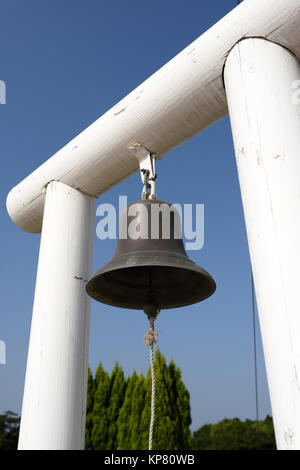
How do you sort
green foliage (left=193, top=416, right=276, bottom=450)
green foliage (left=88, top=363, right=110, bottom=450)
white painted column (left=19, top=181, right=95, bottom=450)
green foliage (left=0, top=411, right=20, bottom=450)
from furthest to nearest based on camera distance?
green foliage (left=193, top=416, right=276, bottom=450) → green foliage (left=0, top=411, right=20, bottom=450) → green foliage (left=88, top=363, right=110, bottom=450) → white painted column (left=19, top=181, right=95, bottom=450)

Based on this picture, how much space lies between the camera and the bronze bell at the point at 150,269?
1633mm

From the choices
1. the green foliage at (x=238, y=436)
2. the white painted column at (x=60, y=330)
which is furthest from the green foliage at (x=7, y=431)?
the white painted column at (x=60, y=330)

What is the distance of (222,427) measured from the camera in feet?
111

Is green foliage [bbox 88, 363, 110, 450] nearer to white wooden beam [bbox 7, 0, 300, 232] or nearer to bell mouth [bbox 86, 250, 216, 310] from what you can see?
white wooden beam [bbox 7, 0, 300, 232]

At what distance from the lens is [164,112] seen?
174 centimetres

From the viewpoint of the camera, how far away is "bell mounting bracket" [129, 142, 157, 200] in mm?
1806

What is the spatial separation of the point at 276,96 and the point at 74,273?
1.11 m

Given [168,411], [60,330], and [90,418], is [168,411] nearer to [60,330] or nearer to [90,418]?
[90,418]

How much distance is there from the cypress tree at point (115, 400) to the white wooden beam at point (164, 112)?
10888 mm

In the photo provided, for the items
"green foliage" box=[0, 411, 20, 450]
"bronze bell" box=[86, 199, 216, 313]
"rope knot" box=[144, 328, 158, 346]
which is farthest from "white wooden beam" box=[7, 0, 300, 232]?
"green foliage" box=[0, 411, 20, 450]

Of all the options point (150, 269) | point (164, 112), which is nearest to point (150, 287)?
point (150, 269)

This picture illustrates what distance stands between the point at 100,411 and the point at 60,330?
1106 cm

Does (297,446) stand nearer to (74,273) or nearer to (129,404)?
(74,273)

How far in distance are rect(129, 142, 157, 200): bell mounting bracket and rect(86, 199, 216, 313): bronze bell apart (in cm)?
6
